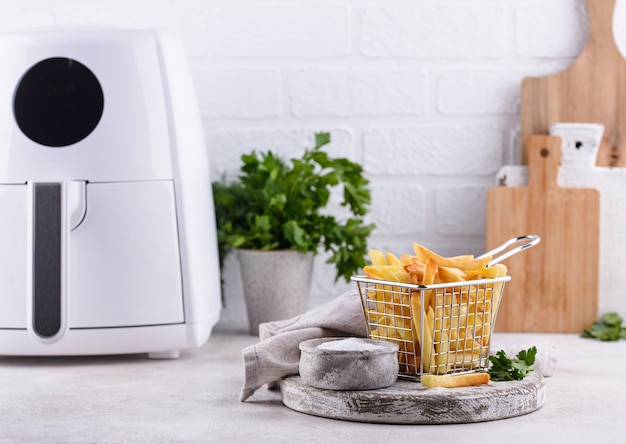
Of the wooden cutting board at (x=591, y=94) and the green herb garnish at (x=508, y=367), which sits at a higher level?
the wooden cutting board at (x=591, y=94)

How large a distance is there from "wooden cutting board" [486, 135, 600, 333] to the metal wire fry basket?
51 cm

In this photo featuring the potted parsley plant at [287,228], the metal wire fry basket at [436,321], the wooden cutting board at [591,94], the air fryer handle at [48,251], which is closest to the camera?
the metal wire fry basket at [436,321]

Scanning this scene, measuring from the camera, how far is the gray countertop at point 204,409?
2.99 ft

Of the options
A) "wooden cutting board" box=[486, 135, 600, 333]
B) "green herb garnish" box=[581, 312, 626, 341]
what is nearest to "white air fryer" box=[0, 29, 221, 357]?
"wooden cutting board" box=[486, 135, 600, 333]

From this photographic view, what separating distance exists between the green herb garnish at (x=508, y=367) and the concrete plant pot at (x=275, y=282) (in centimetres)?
50

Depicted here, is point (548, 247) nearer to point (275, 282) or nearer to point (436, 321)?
point (275, 282)

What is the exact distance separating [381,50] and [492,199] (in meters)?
0.33

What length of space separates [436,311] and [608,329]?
0.64 metres

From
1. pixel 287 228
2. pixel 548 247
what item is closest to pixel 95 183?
pixel 287 228

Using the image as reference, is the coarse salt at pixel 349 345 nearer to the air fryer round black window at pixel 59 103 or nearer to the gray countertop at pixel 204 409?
the gray countertop at pixel 204 409

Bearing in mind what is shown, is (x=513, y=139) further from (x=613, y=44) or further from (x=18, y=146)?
(x=18, y=146)

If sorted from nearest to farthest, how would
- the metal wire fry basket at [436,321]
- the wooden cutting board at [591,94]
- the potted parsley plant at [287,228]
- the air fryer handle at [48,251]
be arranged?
1. the metal wire fry basket at [436,321]
2. the air fryer handle at [48,251]
3. the potted parsley plant at [287,228]
4. the wooden cutting board at [591,94]

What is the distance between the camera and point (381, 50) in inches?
65.4

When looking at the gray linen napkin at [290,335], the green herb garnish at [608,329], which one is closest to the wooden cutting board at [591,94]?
the green herb garnish at [608,329]
